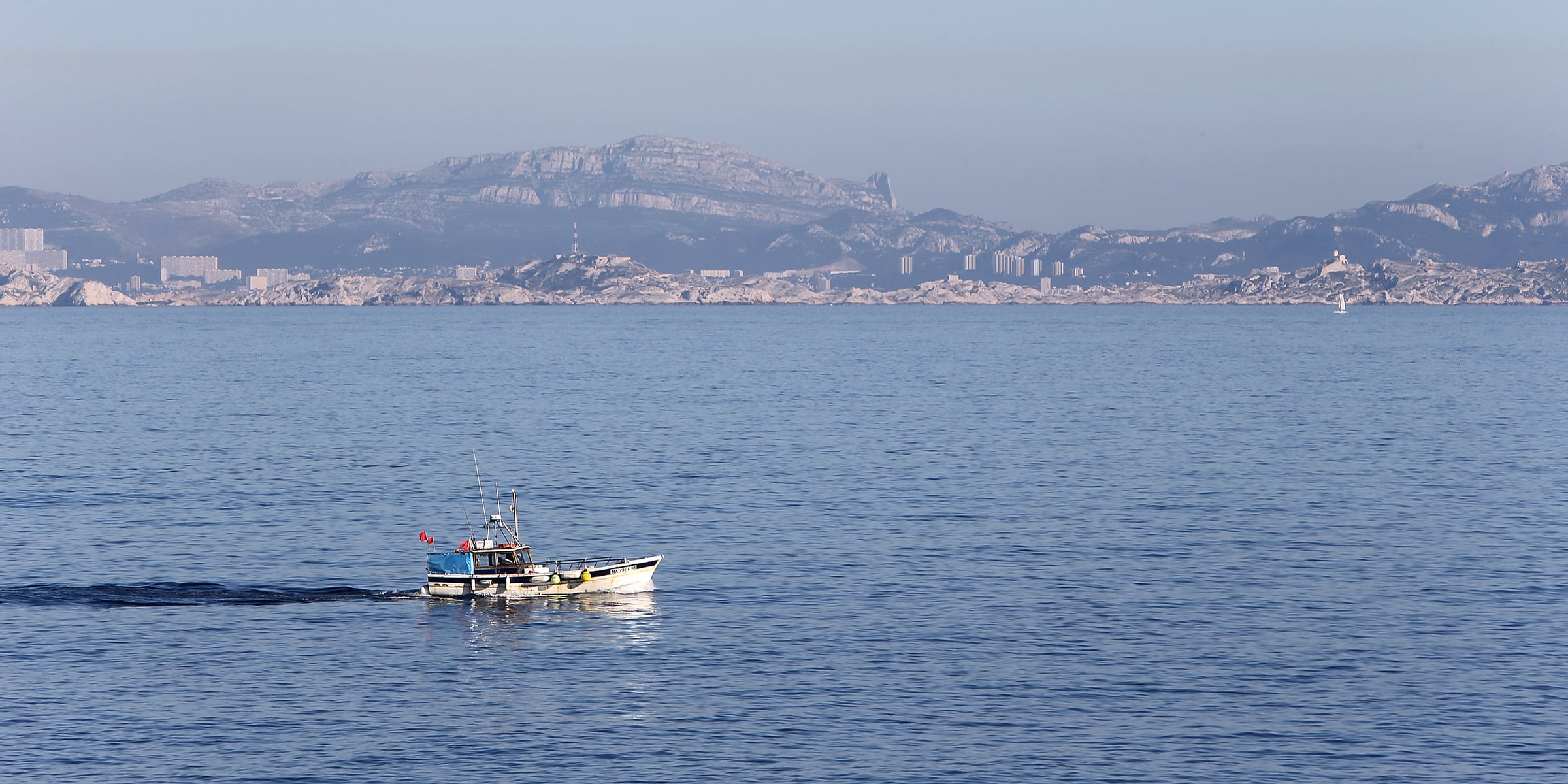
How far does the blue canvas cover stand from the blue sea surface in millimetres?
1697

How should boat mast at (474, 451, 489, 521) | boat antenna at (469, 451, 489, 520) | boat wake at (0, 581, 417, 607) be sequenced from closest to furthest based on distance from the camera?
1. boat wake at (0, 581, 417, 607)
2. boat antenna at (469, 451, 489, 520)
3. boat mast at (474, 451, 489, 521)

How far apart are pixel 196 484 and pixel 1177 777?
71882mm

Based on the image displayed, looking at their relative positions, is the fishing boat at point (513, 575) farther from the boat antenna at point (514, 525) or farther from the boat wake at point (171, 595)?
the boat wake at point (171, 595)

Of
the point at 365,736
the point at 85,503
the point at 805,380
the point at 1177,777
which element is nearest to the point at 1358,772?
the point at 1177,777

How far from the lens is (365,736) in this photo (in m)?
43.1

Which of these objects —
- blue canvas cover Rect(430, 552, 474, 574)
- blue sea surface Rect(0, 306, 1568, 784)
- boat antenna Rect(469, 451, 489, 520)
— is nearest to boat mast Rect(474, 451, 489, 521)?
boat antenna Rect(469, 451, 489, 520)

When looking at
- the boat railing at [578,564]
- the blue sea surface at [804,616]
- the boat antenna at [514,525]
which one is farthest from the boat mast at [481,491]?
the boat railing at [578,564]

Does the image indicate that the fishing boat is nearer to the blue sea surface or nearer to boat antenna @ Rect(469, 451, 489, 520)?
the blue sea surface

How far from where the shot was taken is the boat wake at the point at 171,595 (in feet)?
196

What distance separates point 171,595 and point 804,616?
26679 mm

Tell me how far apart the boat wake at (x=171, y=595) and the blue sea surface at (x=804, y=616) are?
200 mm

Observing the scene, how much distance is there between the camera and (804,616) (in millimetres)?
57031

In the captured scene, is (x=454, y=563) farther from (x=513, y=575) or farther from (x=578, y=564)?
(x=578, y=564)

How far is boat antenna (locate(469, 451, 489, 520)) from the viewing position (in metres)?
78.4
